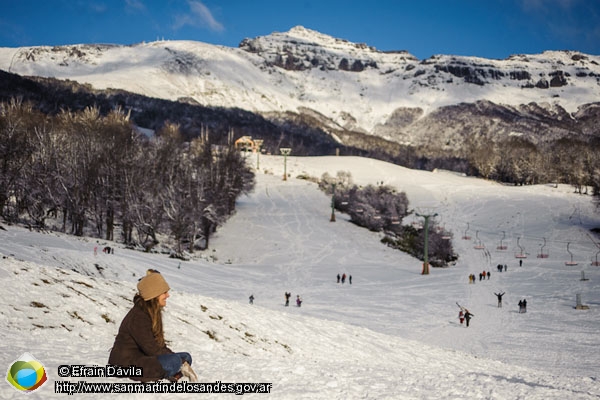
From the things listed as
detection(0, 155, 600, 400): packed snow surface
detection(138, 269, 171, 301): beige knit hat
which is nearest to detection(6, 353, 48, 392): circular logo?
detection(0, 155, 600, 400): packed snow surface

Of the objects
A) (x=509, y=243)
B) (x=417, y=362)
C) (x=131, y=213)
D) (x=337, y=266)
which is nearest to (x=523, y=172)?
(x=509, y=243)

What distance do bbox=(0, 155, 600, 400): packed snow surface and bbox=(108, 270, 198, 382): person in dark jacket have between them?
527mm

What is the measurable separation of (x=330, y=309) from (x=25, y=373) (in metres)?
26.4

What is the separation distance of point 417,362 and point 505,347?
10.9 metres

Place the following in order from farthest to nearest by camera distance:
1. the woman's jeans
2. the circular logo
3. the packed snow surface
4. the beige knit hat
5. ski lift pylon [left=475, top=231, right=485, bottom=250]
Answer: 1. ski lift pylon [left=475, top=231, right=485, bottom=250]
2. the packed snow surface
3. the woman's jeans
4. the beige knit hat
5. the circular logo

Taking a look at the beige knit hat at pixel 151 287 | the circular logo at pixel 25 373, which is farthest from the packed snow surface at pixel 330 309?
the beige knit hat at pixel 151 287

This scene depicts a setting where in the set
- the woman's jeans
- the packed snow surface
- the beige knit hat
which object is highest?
the beige knit hat

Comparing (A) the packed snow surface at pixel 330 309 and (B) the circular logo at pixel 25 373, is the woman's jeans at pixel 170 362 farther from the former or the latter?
(B) the circular logo at pixel 25 373

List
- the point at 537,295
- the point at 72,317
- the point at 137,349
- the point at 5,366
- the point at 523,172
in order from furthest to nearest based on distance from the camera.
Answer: the point at 523,172, the point at 537,295, the point at 72,317, the point at 5,366, the point at 137,349

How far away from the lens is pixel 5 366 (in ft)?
26.5

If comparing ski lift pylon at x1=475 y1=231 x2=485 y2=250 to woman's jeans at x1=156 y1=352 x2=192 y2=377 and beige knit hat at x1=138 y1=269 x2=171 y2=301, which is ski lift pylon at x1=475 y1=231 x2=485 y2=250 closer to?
woman's jeans at x1=156 y1=352 x2=192 y2=377

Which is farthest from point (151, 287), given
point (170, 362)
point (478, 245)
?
point (478, 245)

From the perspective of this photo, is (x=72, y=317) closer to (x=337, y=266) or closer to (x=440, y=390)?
(x=440, y=390)

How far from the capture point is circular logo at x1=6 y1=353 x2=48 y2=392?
628 cm
